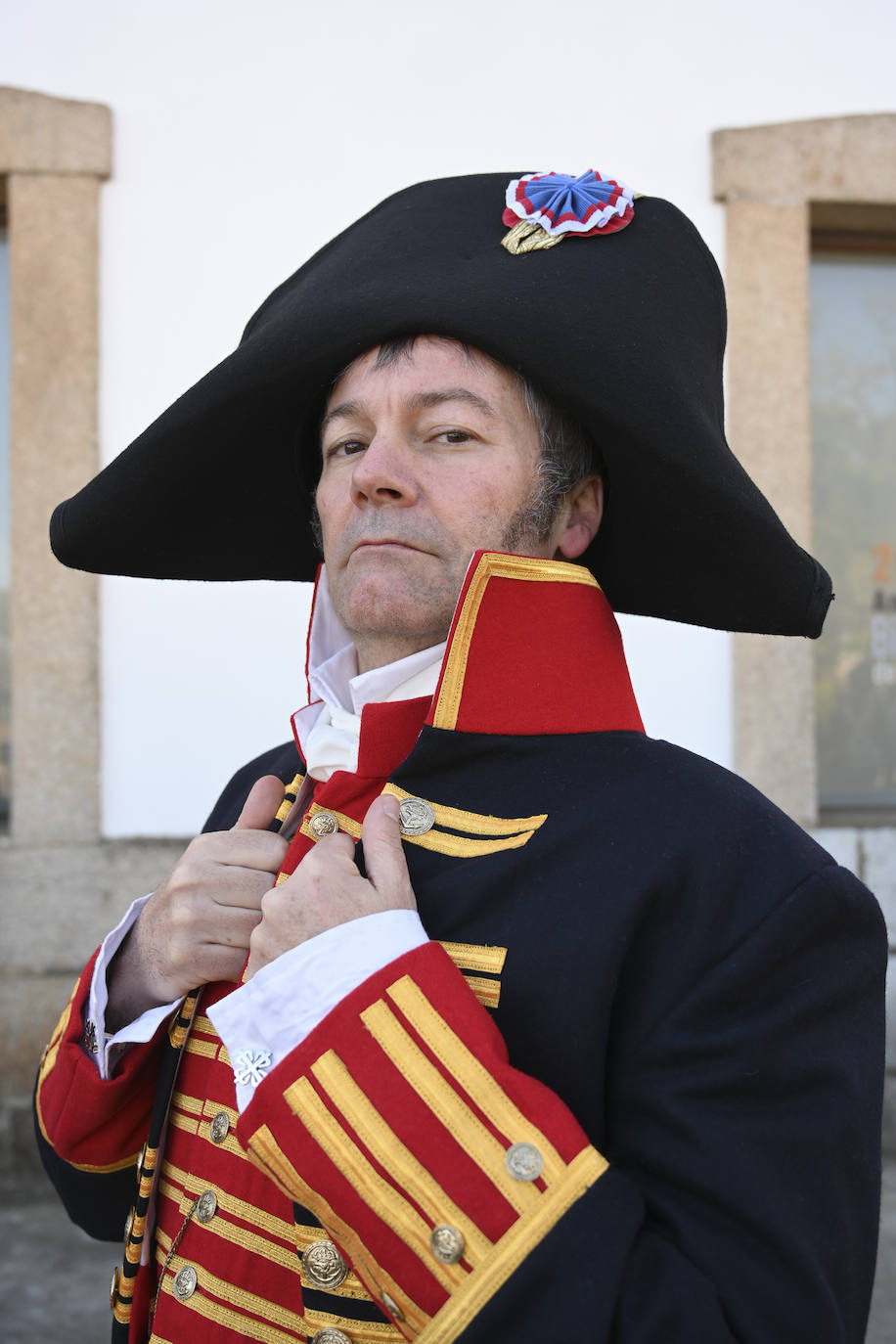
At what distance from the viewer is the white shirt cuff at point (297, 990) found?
1.19 meters

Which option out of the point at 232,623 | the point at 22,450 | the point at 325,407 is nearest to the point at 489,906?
the point at 325,407

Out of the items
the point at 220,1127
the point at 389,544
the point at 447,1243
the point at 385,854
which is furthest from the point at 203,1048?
the point at 389,544

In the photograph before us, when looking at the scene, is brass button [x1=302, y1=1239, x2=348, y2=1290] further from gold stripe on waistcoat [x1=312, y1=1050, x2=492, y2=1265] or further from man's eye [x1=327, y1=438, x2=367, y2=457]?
man's eye [x1=327, y1=438, x2=367, y2=457]

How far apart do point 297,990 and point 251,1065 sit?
96 millimetres

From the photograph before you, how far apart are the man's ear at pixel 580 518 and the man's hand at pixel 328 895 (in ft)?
2.00

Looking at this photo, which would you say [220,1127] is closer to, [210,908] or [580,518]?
[210,908]

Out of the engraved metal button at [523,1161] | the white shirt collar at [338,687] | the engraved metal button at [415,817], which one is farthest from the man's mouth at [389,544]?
the engraved metal button at [523,1161]

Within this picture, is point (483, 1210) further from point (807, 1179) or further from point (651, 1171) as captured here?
point (807, 1179)

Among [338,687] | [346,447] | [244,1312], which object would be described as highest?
[346,447]

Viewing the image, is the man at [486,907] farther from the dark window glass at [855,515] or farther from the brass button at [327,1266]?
the dark window glass at [855,515]

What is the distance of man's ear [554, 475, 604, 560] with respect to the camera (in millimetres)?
1702

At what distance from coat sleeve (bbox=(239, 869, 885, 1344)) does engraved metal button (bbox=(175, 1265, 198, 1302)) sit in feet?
1.16

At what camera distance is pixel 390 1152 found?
1.12m

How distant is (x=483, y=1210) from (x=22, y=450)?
130 inches
